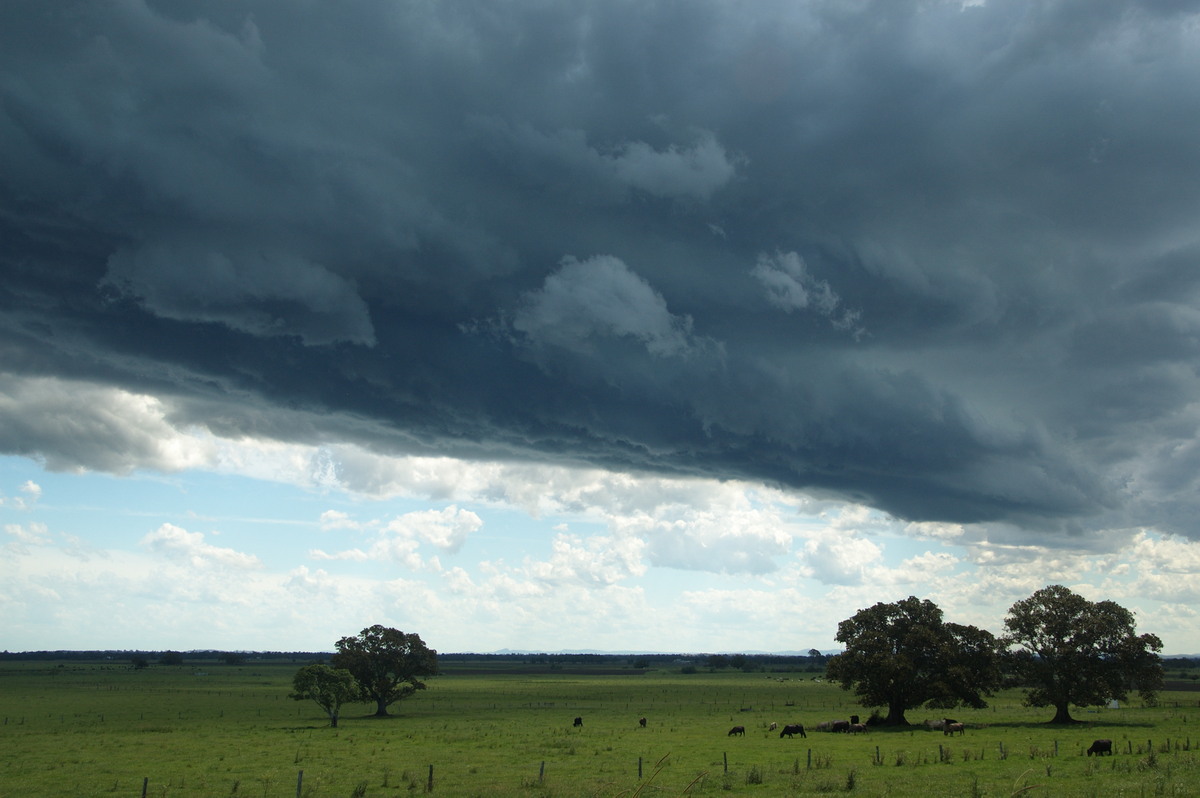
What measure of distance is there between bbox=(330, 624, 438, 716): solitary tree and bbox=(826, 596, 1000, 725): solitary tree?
182ft

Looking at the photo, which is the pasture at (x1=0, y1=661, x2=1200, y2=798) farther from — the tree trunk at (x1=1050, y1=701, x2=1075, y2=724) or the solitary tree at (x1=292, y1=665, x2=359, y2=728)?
the solitary tree at (x1=292, y1=665, x2=359, y2=728)

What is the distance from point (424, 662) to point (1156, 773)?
288ft

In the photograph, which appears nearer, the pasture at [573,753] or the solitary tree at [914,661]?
the pasture at [573,753]

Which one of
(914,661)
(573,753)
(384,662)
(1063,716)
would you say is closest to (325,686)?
(384,662)

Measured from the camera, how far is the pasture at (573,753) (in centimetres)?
4169

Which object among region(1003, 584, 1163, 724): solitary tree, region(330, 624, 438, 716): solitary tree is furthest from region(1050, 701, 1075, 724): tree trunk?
region(330, 624, 438, 716): solitary tree

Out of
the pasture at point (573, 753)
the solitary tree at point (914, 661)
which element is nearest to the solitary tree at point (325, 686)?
the pasture at point (573, 753)

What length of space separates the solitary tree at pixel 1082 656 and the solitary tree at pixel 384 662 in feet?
238

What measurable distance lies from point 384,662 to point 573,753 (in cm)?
5548

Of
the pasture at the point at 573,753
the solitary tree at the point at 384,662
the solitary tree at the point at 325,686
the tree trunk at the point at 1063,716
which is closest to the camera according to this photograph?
the pasture at the point at 573,753

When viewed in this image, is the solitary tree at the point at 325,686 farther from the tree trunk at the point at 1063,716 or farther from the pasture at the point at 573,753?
the tree trunk at the point at 1063,716

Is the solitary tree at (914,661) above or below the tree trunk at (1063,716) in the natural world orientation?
above

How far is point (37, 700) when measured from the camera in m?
126

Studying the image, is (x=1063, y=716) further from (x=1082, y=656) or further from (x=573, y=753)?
(x=573, y=753)
